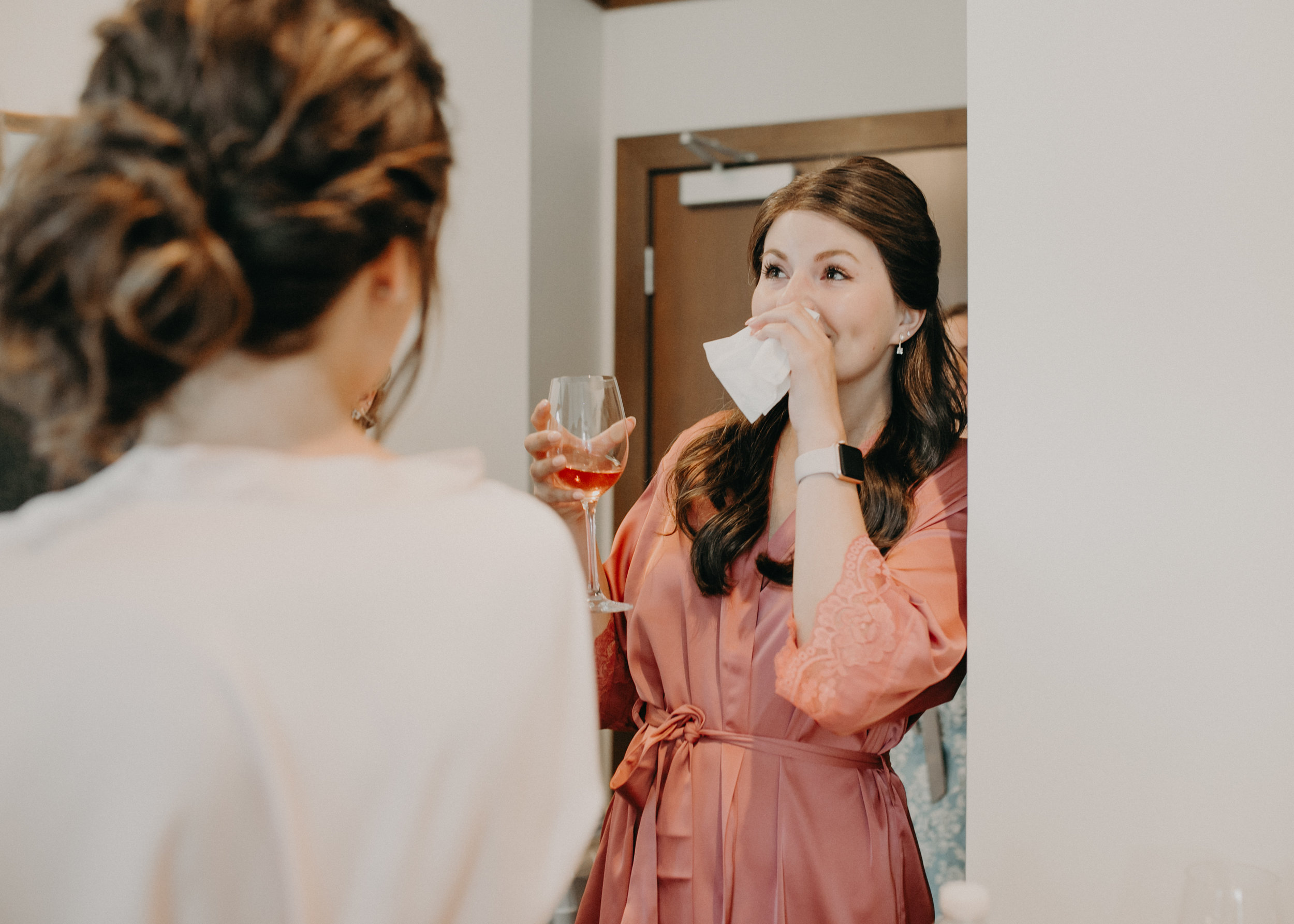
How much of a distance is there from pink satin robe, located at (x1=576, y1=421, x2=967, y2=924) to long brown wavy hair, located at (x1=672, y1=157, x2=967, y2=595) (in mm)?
31

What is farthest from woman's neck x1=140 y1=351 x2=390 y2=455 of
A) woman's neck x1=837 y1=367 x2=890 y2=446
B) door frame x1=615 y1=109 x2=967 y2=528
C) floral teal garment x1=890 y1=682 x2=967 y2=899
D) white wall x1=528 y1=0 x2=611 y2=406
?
door frame x1=615 y1=109 x2=967 y2=528

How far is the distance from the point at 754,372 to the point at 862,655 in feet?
1.26

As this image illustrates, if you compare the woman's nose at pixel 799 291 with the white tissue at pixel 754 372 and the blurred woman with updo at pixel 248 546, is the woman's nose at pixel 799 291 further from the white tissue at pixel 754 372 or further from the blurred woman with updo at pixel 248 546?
the blurred woman with updo at pixel 248 546

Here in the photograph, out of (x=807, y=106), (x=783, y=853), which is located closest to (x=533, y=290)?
(x=807, y=106)

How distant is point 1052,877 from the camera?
1.07m

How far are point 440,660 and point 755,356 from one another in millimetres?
849

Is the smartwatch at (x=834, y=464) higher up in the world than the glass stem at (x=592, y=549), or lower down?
higher up

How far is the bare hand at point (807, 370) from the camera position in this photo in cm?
120

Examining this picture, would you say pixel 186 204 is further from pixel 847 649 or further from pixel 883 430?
pixel 883 430

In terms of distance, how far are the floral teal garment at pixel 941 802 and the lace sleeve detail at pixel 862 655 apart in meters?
1.13

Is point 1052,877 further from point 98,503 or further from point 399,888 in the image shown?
point 98,503

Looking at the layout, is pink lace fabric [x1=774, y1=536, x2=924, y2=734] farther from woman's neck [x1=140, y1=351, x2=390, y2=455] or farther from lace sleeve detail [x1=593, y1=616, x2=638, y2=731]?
woman's neck [x1=140, y1=351, x2=390, y2=455]

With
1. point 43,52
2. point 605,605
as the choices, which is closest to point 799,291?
point 605,605

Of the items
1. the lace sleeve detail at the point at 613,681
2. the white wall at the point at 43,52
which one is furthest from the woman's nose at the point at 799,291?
the white wall at the point at 43,52
